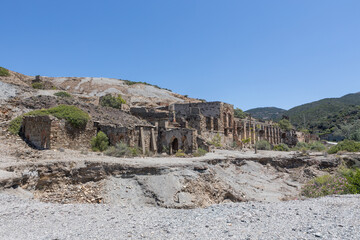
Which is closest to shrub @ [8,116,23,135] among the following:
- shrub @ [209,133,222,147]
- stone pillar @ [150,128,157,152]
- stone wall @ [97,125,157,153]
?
stone wall @ [97,125,157,153]

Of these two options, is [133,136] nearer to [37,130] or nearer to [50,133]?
[50,133]

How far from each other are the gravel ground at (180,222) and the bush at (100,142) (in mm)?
11769

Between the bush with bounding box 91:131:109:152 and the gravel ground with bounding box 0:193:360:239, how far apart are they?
11769 millimetres

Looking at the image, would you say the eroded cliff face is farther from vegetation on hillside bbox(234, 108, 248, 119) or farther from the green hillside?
the green hillside

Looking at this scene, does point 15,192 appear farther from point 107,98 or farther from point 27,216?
point 107,98

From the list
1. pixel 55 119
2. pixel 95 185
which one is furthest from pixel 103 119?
pixel 95 185

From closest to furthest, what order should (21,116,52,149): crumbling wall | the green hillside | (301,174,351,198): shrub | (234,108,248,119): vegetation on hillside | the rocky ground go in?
the rocky ground → (301,174,351,198): shrub → (21,116,52,149): crumbling wall → (234,108,248,119): vegetation on hillside → the green hillside

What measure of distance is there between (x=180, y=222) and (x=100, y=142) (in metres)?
14.6

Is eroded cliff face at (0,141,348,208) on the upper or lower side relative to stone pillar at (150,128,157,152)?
lower

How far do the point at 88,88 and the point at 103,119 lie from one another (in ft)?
153

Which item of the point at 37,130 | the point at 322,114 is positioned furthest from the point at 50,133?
Result: the point at 322,114

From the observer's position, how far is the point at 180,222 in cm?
658

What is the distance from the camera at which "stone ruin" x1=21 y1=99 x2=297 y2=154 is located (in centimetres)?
1772

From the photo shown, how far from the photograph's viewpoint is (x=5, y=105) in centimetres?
2091
